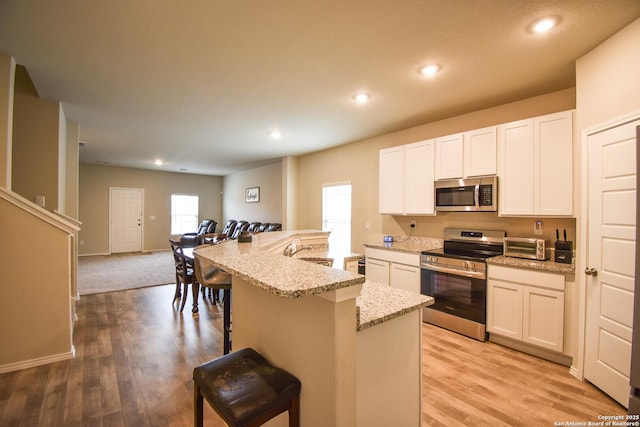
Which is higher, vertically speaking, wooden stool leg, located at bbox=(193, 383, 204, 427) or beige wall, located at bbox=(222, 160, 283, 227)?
beige wall, located at bbox=(222, 160, 283, 227)

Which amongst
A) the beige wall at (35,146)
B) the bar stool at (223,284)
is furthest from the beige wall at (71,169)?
the bar stool at (223,284)

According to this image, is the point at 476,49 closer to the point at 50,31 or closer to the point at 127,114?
the point at 50,31

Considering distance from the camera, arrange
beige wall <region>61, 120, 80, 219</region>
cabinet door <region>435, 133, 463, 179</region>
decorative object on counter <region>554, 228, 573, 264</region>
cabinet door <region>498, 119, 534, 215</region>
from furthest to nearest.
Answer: beige wall <region>61, 120, 80, 219</region>, cabinet door <region>435, 133, 463, 179</region>, cabinet door <region>498, 119, 534, 215</region>, decorative object on counter <region>554, 228, 573, 264</region>

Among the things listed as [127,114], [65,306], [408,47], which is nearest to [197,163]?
[127,114]

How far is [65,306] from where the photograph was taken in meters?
2.62

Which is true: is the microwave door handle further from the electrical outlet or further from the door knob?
the door knob

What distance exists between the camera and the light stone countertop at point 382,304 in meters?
1.16

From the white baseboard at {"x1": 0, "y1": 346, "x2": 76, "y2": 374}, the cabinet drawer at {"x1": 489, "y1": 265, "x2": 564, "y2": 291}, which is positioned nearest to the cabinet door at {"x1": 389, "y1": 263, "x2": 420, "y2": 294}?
the cabinet drawer at {"x1": 489, "y1": 265, "x2": 564, "y2": 291}

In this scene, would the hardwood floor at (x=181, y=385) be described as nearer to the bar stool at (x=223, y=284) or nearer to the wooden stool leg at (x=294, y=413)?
the bar stool at (x=223, y=284)

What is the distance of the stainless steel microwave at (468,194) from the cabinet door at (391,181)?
568 mm

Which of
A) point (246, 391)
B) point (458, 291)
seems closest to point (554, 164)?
point (458, 291)

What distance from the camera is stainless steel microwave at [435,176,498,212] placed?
3.12 metres

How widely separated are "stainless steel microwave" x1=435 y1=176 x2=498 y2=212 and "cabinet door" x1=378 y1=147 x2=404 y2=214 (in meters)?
0.57

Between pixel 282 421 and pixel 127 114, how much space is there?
163 inches
